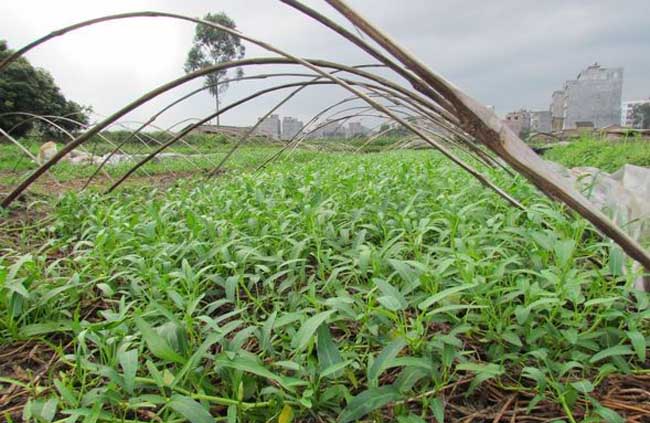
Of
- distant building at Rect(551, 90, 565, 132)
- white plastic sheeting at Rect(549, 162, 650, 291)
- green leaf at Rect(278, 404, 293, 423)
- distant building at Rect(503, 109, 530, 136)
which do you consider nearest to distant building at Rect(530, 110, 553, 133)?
distant building at Rect(551, 90, 565, 132)

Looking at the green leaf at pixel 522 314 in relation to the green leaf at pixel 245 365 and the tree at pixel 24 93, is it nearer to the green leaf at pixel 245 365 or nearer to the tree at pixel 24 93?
the green leaf at pixel 245 365

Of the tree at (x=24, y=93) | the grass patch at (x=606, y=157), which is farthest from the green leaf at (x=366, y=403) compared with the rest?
the tree at (x=24, y=93)

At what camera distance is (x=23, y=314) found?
0.88 meters

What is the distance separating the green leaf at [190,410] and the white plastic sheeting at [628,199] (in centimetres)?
98

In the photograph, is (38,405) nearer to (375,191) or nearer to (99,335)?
(99,335)

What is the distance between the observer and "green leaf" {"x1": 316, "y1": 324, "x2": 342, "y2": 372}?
1.94ft

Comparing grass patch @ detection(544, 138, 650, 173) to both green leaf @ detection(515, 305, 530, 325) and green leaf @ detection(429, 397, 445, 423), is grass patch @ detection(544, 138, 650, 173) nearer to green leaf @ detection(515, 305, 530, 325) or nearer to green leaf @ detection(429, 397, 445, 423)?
green leaf @ detection(515, 305, 530, 325)

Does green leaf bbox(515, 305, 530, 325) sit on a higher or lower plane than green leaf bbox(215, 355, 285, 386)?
higher

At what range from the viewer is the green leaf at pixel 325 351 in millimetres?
593

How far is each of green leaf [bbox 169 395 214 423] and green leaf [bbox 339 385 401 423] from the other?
0.63 feet

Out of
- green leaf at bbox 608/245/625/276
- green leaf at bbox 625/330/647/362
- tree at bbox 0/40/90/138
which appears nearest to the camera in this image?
green leaf at bbox 625/330/647/362

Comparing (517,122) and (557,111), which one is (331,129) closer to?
(517,122)

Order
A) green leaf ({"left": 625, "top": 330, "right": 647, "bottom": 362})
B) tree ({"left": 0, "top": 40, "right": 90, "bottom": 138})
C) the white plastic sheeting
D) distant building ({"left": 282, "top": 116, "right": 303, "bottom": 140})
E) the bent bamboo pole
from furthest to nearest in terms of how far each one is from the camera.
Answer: tree ({"left": 0, "top": 40, "right": 90, "bottom": 138}) → distant building ({"left": 282, "top": 116, "right": 303, "bottom": 140}) → the white plastic sheeting → green leaf ({"left": 625, "top": 330, "right": 647, "bottom": 362}) → the bent bamboo pole

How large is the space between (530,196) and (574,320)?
101 cm
